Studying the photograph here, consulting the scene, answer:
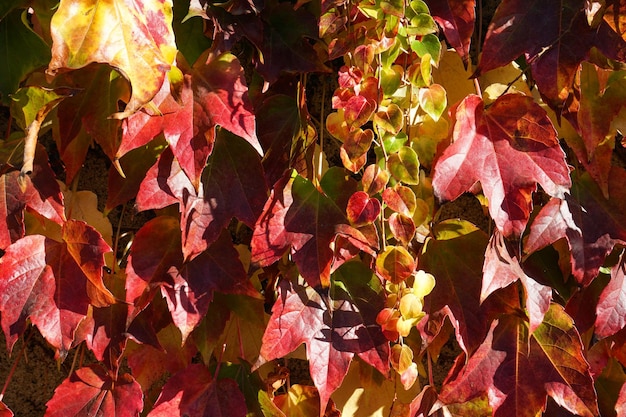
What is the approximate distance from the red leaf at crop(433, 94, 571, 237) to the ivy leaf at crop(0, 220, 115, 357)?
1.55ft

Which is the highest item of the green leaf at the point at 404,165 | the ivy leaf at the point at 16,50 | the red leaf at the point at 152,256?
the ivy leaf at the point at 16,50

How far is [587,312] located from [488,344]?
0.17m

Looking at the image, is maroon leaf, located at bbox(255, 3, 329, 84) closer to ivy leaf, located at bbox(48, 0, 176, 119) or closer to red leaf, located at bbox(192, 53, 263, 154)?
red leaf, located at bbox(192, 53, 263, 154)

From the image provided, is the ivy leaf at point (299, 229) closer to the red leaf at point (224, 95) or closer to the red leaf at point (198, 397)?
the red leaf at point (224, 95)

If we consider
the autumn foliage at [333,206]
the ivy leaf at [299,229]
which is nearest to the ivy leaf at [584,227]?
the autumn foliage at [333,206]

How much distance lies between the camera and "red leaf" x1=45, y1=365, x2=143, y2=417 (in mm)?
1017

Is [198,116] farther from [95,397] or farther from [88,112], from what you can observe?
[95,397]

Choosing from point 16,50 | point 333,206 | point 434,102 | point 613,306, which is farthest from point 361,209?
point 16,50

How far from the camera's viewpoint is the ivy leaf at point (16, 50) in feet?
3.38

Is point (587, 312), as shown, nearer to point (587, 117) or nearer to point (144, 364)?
point (587, 117)

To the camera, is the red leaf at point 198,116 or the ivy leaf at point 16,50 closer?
the red leaf at point 198,116

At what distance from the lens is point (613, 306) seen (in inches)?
40.2

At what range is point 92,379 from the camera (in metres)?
1.05

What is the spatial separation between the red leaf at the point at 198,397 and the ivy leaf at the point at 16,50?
1.65 ft
